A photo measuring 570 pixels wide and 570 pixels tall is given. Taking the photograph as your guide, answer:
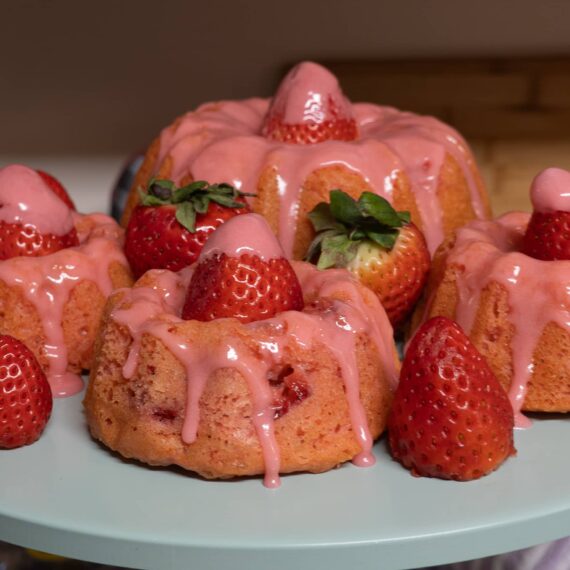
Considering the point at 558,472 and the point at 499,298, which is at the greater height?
the point at 499,298

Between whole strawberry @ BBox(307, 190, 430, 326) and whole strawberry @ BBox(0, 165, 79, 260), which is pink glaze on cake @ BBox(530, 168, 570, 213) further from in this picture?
whole strawberry @ BBox(0, 165, 79, 260)

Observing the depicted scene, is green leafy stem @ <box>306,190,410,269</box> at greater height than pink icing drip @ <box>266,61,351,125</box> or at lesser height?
lesser

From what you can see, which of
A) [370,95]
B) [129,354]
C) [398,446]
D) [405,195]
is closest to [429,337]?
[398,446]

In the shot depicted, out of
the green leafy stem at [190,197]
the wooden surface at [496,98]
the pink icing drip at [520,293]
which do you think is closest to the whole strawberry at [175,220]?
the green leafy stem at [190,197]

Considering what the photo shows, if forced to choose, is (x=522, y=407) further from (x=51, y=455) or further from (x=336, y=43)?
(x=336, y=43)

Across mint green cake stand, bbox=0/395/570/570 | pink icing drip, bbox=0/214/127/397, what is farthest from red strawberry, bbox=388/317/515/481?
pink icing drip, bbox=0/214/127/397

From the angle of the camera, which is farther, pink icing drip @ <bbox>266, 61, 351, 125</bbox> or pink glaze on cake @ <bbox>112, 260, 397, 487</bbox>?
pink icing drip @ <bbox>266, 61, 351, 125</bbox>

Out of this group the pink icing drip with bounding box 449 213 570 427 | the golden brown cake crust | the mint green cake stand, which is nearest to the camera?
the mint green cake stand
